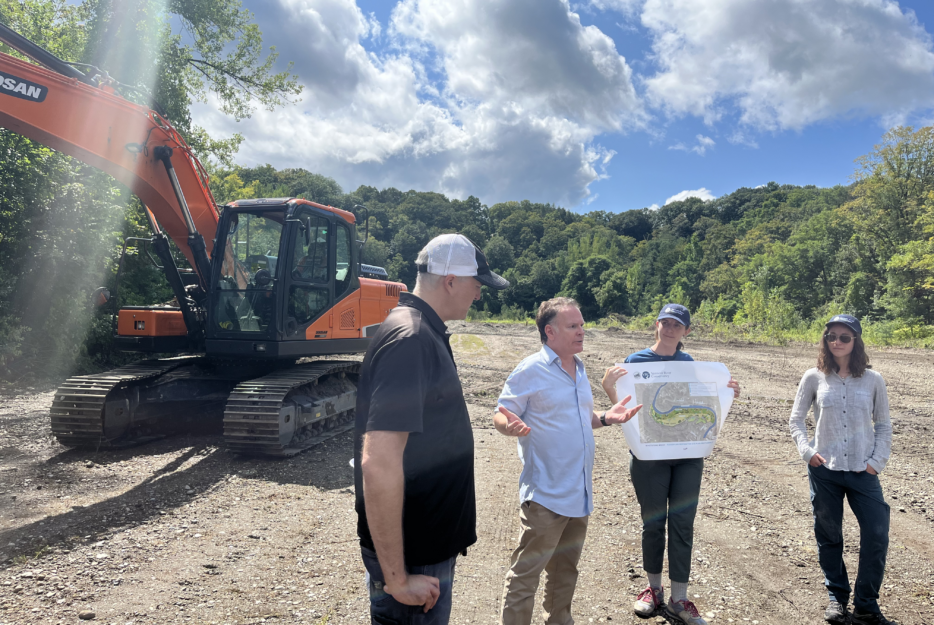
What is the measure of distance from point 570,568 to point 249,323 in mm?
5292

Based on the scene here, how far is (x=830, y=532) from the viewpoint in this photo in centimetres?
338

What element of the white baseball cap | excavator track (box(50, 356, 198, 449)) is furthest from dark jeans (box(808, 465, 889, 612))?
excavator track (box(50, 356, 198, 449))

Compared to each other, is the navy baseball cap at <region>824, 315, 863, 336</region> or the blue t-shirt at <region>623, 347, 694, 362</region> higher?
the navy baseball cap at <region>824, 315, 863, 336</region>

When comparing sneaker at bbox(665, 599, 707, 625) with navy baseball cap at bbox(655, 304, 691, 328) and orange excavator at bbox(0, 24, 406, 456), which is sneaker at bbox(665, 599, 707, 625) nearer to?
navy baseball cap at bbox(655, 304, 691, 328)

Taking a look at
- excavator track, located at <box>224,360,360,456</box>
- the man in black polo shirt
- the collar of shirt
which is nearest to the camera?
the man in black polo shirt

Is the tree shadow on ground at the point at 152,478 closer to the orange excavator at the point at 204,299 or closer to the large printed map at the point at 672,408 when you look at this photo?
the orange excavator at the point at 204,299

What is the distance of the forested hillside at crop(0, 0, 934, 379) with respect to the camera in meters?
12.2

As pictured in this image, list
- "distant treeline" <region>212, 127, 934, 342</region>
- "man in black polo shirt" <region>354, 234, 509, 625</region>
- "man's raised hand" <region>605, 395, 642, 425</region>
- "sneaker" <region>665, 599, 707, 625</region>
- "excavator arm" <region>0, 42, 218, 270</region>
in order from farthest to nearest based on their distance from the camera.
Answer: "distant treeline" <region>212, 127, 934, 342</region> → "excavator arm" <region>0, 42, 218, 270</region> → "sneaker" <region>665, 599, 707, 625</region> → "man's raised hand" <region>605, 395, 642, 425</region> → "man in black polo shirt" <region>354, 234, 509, 625</region>

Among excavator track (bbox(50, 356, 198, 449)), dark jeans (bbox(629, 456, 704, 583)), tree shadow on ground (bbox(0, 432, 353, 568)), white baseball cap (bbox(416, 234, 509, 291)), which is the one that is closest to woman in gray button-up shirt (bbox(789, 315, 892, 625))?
dark jeans (bbox(629, 456, 704, 583))

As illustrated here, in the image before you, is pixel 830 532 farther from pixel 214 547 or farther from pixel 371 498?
pixel 214 547

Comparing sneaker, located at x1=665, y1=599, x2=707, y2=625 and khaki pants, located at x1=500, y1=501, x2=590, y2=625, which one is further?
sneaker, located at x1=665, y1=599, x2=707, y2=625

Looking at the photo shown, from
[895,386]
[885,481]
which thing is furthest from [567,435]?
[895,386]

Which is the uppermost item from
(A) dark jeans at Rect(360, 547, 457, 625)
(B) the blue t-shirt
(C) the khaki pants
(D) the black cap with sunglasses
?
(D) the black cap with sunglasses

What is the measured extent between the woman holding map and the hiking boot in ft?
2.60
